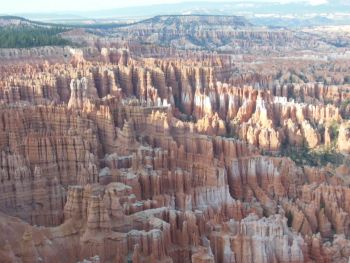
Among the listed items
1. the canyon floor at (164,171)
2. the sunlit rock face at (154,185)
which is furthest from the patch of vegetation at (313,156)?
the sunlit rock face at (154,185)

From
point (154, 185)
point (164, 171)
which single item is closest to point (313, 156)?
point (164, 171)

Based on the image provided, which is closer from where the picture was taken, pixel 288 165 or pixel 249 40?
pixel 288 165

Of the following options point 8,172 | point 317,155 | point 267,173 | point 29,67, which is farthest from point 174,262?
point 29,67

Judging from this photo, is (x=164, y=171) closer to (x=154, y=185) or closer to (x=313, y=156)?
(x=154, y=185)

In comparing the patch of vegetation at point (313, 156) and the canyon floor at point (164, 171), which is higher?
the canyon floor at point (164, 171)

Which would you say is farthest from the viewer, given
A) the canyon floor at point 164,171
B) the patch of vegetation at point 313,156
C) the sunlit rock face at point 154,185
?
the patch of vegetation at point 313,156

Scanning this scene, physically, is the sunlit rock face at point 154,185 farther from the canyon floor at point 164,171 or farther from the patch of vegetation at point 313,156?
the patch of vegetation at point 313,156

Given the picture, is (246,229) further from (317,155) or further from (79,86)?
(79,86)

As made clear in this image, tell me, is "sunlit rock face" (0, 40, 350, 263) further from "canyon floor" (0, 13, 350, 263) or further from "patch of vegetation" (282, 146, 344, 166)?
"patch of vegetation" (282, 146, 344, 166)
